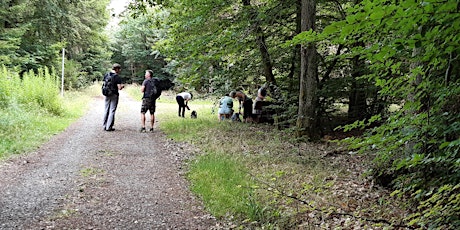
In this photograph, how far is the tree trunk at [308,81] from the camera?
323 inches

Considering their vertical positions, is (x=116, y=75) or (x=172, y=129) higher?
(x=116, y=75)

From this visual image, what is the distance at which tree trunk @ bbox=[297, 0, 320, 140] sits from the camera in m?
8.20

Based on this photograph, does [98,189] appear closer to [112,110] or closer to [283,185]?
[283,185]

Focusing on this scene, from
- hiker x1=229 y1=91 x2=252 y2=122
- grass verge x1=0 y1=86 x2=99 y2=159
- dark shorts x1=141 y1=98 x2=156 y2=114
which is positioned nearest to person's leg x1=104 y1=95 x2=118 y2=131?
dark shorts x1=141 y1=98 x2=156 y2=114

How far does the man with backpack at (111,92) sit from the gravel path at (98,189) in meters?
2.01

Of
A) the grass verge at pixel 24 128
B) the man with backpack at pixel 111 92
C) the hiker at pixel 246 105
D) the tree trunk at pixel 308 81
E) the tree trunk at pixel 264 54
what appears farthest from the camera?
the hiker at pixel 246 105

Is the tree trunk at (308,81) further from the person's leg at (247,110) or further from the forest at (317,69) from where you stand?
the person's leg at (247,110)

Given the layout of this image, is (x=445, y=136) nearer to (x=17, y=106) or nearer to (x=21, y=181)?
(x=21, y=181)

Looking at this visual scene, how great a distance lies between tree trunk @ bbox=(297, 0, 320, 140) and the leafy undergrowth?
42 centimetres

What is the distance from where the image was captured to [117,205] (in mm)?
5043

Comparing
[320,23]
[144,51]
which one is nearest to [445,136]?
[320,23]

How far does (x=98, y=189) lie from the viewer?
561 cm

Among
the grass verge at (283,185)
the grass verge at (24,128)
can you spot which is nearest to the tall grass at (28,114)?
the grass verge at (24,128)

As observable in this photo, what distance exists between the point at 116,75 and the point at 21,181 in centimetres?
547
